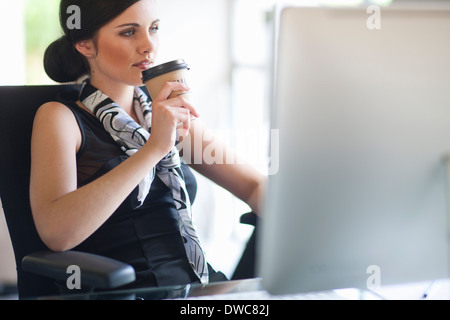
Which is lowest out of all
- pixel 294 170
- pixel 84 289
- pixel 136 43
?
pixel 84 289

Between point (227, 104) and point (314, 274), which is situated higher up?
point (227, 104)

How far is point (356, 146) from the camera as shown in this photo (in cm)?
71

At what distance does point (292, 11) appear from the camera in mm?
696

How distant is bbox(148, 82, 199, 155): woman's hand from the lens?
1090 millimetres

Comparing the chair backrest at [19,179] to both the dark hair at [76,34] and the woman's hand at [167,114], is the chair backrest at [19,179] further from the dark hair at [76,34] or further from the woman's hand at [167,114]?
the woman's hand at [167,114]

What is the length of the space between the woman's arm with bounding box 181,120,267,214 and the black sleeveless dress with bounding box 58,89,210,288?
203 mm

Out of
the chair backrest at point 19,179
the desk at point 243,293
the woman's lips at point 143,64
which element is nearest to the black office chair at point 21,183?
the chair backrest at point 19,179

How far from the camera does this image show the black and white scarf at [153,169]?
4.44ft

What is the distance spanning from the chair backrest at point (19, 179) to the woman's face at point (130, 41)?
0.24 metres

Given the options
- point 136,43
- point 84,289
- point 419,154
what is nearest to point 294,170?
point 419,154

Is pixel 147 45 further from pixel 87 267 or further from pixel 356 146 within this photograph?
pixel 356 146

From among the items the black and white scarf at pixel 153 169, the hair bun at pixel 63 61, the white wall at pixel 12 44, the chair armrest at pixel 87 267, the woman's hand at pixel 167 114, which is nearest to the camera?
the chair armrest at pixel 87 267

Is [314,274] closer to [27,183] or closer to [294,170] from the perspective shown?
[294,170]
